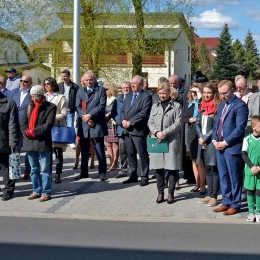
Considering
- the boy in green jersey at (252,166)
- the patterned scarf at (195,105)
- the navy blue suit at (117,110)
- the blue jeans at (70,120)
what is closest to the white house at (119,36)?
the blue jeans at (70,120)

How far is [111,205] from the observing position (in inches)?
360

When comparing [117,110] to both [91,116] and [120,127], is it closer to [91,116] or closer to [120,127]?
[120,127]

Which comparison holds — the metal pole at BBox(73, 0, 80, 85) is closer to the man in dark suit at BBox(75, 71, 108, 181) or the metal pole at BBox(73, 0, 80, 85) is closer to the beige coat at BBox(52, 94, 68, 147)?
the man in dark suit at BBox(75, 71, 108, 181)

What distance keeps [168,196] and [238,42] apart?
252 feet

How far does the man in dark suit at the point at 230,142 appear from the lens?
8.23 meters

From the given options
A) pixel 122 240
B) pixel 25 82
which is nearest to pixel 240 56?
pixel 25 82

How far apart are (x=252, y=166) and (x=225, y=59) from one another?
60430 millimetres

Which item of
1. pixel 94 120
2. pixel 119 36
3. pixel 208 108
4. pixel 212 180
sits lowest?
pixel 212 180

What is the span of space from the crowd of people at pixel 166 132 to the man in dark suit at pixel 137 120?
0.02 metres

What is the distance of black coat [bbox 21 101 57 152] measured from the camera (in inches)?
359

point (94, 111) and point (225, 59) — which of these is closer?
point (94, 111)

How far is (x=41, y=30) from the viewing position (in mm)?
20719

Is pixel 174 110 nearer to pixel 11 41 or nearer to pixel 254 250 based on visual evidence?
pixel 254 250

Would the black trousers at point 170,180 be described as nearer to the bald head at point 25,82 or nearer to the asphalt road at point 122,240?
the asphalt road at point 122,240
